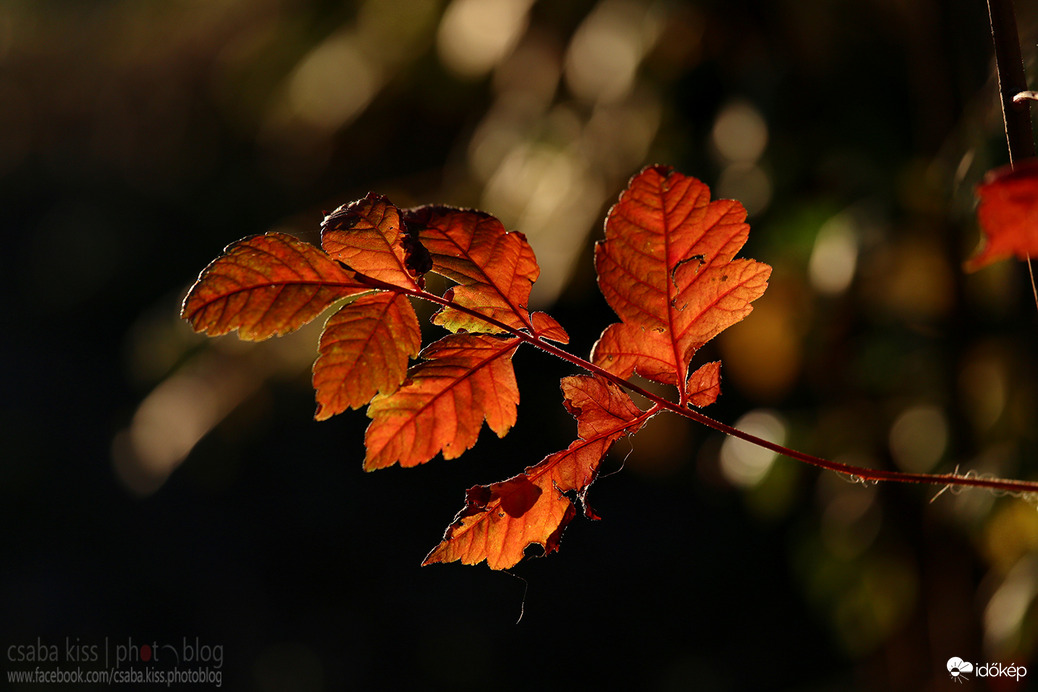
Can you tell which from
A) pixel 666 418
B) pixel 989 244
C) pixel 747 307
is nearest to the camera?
pixel 989 244

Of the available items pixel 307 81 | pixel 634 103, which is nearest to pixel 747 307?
pixel 634 103

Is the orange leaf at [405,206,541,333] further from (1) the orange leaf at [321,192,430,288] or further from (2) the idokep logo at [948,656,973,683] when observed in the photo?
(2) the idokep logo at [948,656,973,683]

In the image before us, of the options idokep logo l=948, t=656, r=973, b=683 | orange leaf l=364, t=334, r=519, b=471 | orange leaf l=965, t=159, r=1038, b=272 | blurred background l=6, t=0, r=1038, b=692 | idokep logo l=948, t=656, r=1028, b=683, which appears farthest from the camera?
blurred background l=6, t=0, r=1038, b=692

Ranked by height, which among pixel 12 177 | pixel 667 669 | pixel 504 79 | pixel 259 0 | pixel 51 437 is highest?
pixel 12 177

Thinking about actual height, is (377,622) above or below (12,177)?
below

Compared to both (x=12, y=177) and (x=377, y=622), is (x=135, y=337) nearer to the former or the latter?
(x=377, y=622)

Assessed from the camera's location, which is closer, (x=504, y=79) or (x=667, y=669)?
(x=504, y=79)

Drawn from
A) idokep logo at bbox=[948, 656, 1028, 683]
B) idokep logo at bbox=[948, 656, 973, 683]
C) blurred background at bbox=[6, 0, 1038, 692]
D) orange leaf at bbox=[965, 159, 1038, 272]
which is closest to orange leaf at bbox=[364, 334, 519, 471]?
orange leaf at bbox=[965, 159, 1038, 272]
